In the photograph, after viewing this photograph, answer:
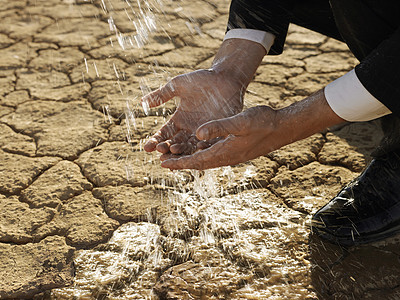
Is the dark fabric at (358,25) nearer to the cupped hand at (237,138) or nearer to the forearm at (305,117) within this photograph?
the forearm at (305,117)

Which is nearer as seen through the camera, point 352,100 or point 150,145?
point 352,100

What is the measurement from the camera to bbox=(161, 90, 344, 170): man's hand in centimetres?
127

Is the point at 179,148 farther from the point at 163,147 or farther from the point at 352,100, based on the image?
the point at 352,100

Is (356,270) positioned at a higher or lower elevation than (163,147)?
lower

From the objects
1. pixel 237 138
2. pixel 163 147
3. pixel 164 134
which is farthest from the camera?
pixel 164 134

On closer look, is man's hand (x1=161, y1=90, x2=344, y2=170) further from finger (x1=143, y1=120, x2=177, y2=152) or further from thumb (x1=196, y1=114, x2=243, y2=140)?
finger (x1=143, y1=120, x2=177, y2=152)

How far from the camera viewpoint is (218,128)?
1260mm

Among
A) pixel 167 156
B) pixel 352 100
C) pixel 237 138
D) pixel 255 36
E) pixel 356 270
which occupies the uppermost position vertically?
pixel 255 36

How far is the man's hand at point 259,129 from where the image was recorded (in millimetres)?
1271

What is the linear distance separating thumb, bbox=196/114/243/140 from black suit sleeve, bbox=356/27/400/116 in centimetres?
36

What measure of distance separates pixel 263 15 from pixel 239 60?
0.62 feet

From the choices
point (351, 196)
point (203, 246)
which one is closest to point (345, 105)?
point (351, 196)

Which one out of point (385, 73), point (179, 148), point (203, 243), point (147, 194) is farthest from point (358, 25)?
point (147, 194)

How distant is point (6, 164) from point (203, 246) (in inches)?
38.6
